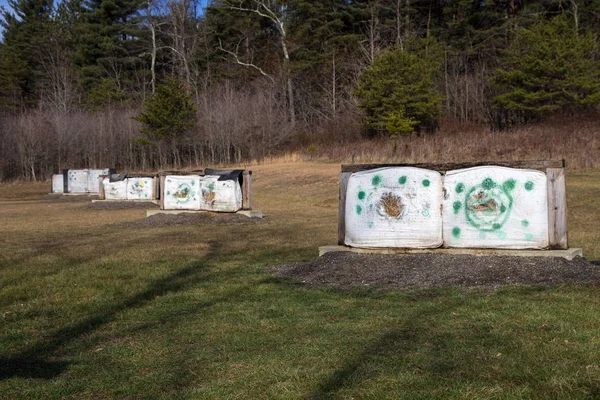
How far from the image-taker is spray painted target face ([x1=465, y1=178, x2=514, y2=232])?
9914mm

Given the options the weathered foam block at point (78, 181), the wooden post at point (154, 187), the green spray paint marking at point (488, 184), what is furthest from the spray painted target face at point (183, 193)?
the weathered foam block at point (78, 181)

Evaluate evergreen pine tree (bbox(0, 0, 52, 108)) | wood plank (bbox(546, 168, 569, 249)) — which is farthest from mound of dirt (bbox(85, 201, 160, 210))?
evergreen pine tree (bbox(0, 0, 52, 108))

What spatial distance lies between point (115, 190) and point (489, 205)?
24.2 meters

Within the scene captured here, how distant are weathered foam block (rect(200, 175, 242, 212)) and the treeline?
30.1 metres

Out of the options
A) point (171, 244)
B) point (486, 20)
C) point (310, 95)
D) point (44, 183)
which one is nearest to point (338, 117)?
point (310, 95)

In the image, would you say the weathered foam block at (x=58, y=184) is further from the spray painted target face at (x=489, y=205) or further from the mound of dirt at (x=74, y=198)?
the spray painted target face at (x=489, y=205)

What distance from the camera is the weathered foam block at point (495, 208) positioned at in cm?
978

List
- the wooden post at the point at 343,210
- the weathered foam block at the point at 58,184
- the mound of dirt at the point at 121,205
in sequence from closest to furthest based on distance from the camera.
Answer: the wooden post at the point at 343,210
the mound of dirt at the point at 121,205
the weathered foam block at the point at 58,184

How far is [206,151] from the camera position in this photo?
6206 centimetres

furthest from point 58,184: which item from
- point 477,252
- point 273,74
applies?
point 477,252

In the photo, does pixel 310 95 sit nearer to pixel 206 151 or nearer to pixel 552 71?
pixel 206 151

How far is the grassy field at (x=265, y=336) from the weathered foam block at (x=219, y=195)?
29.3ft

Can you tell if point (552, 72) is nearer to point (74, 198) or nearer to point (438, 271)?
point (74, 198)

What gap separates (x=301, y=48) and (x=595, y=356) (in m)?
60.5
